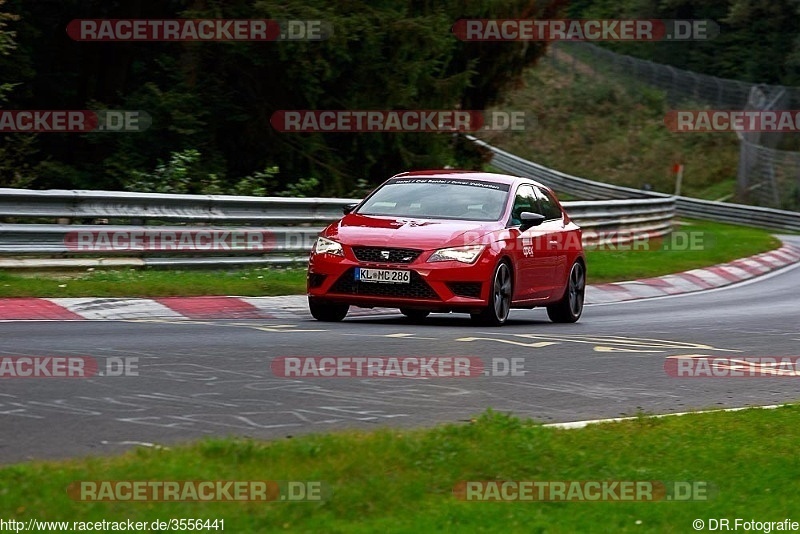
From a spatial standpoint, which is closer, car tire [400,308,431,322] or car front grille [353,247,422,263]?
car front grille [353,247,422,263]

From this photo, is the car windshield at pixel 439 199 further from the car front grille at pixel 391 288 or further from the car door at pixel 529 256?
the car front grille at pixel 391 288

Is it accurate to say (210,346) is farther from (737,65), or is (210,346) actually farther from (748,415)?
(737,65)

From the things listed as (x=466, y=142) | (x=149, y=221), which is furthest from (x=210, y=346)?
(x=466, y=142)

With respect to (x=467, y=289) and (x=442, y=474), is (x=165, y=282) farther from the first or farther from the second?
(x=442, y=474)

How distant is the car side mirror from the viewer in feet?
48.2

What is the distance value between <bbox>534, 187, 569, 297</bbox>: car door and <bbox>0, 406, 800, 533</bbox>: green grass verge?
786cm

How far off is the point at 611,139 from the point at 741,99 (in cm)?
745

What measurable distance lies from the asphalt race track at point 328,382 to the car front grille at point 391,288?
0.32 meters

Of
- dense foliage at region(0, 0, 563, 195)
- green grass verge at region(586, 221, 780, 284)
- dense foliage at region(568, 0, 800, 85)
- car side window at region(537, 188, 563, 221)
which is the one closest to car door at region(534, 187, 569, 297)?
car side window at region(537, 188, 563, 221)

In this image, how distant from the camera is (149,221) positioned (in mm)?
16828

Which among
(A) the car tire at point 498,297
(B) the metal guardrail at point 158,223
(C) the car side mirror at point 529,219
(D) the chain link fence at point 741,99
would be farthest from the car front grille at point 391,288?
(D) the chain link fence at point 741,99

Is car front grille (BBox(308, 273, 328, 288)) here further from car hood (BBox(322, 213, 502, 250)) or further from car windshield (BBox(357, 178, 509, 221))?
car windshield (BBox(357, 178, 509, 221))

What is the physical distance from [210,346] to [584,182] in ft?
135

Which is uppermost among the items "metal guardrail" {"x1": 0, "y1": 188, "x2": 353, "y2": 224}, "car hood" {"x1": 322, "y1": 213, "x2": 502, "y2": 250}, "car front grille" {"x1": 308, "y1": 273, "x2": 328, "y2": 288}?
"metal guardrail" {"x1": 0, "y1": 188, "x2": 353, "y2": 224}
